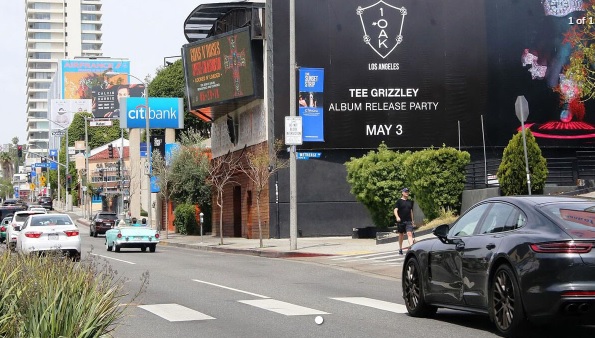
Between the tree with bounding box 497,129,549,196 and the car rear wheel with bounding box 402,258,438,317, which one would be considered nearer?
the car rear wheel with bounding box 402,258,438,317

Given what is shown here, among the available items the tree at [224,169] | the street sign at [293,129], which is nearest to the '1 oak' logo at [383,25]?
the tree at [224,169]

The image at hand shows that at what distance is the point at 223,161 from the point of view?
50.8 meters

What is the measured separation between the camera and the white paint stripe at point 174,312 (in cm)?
1340

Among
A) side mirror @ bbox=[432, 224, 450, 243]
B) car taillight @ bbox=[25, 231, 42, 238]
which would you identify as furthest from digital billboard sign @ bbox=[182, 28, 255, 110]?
side mirror @ bbox=[432, 224, 450, 243]

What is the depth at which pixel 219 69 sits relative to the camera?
48281 mm

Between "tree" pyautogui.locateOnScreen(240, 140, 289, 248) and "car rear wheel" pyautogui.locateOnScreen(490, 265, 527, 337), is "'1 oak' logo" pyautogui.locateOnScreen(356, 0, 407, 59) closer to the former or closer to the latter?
"tree" pyautogui.locateOnScreen(240, 140, 289, 248)

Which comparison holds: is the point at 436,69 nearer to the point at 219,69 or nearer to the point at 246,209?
the point at 219,69

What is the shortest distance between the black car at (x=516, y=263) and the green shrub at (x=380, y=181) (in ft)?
86.6

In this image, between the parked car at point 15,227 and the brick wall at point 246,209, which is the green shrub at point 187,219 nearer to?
the brick wall at point 246,209

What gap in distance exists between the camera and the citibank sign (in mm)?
72812

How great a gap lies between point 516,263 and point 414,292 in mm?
3039

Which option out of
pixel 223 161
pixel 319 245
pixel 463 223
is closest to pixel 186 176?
pixel 223 161

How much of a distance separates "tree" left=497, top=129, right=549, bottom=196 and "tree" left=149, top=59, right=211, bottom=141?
5951 cm

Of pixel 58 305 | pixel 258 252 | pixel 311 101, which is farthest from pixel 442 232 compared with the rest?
pixel 311 101
